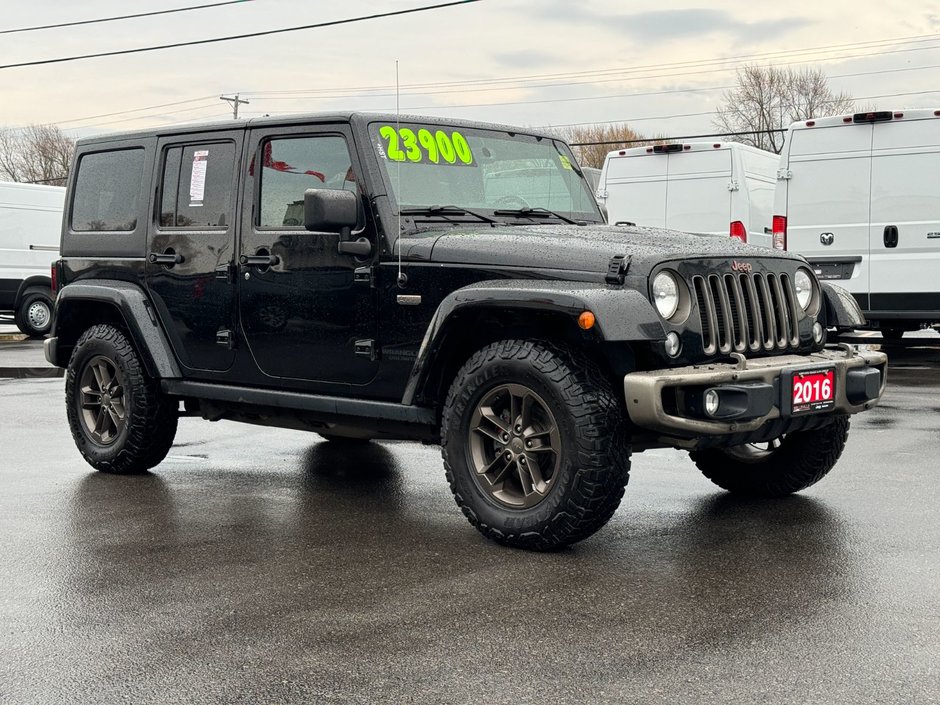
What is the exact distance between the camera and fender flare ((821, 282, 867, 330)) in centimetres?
579

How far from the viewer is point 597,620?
13.7ft

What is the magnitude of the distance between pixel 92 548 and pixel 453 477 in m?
1.61

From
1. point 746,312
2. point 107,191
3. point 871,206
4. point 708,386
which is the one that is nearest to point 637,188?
point 871,206

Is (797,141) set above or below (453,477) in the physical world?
above

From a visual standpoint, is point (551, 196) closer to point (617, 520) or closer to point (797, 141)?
point (617, 520)

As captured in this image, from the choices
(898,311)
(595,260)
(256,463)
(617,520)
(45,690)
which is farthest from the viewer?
(898,311)

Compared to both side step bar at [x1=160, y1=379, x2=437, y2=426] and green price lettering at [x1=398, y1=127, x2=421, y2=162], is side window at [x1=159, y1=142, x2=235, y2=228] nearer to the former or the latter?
side step bar at [x1=160, y1=379, x2=437, y2=426]

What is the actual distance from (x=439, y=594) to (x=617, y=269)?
4.89 ft

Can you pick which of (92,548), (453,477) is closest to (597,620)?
(453,477)


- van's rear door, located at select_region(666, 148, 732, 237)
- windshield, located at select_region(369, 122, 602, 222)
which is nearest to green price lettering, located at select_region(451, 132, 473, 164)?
windshield, located at select_region(369, 122, 602, 222)

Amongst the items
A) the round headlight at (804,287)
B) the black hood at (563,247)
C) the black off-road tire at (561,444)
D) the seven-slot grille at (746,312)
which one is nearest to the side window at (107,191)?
the black hood at (563,247)

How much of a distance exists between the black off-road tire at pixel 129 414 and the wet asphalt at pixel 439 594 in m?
0.15

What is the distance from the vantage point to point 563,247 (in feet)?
16.9

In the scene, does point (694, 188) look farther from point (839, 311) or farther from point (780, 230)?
point (839, 311)
